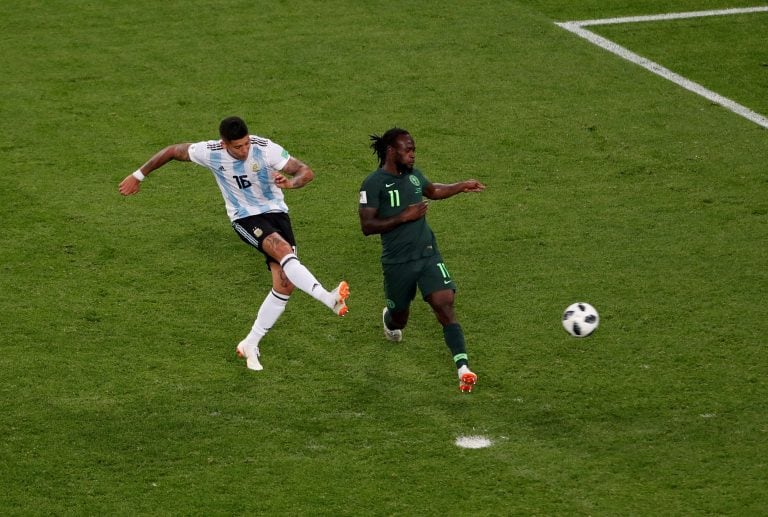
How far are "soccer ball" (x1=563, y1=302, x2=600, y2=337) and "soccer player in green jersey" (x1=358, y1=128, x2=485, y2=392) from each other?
1.05m

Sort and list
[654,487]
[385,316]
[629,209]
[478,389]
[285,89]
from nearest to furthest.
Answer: [654,487], [478,389], [385,316], [629,209], [285,89]

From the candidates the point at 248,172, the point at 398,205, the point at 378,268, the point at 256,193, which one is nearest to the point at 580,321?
the point at 398,205

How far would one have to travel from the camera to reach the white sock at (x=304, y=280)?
1109cm

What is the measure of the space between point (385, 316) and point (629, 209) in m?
4.18

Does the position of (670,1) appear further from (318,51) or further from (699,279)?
(699,279)

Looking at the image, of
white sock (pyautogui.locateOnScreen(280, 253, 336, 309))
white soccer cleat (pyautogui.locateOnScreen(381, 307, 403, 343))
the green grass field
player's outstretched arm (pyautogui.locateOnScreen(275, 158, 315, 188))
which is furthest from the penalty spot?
player's outstretched arm (pyautogui.locateOnScreen(275, 158, 315, 188))

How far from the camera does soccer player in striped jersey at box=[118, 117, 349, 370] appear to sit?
11477 millimetres

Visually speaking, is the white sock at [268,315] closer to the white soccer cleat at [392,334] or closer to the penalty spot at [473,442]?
the white soccer cleat at [392,334]

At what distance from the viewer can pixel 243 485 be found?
981cm

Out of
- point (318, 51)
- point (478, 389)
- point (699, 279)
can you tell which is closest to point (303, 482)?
point (478, 389)

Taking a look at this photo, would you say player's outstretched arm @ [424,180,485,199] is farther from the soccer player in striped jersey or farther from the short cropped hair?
the short cropped hair

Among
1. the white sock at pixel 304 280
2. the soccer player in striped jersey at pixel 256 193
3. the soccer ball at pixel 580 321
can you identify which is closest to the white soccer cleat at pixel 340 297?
the white sock at pixel 304 280

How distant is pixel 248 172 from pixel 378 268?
2650mm

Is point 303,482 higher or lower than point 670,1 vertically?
lower
